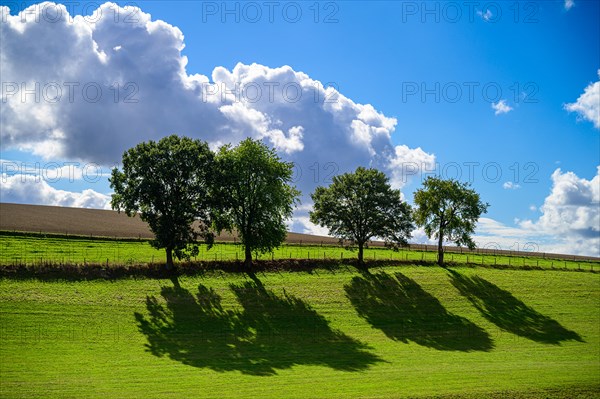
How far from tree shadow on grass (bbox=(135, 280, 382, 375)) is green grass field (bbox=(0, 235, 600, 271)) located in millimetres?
14811

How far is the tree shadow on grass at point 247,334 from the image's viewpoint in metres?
38.9

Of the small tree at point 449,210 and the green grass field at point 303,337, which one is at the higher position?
the small tree at point 449,210

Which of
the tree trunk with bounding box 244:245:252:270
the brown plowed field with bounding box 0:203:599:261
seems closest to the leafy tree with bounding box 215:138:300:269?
the tree trunk with bounding box 244:245:252:270

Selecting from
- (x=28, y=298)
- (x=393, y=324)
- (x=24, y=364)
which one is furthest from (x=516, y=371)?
(x=28, y=298)

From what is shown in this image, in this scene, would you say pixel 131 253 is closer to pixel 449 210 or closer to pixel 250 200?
pixel 250 200

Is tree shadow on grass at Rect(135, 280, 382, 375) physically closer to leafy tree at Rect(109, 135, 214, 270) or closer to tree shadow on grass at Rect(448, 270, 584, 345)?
leafy tree at Rect(109, 135, 214, 270)

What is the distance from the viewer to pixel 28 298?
47375 mm

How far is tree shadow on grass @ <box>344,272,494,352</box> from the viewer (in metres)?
49.1

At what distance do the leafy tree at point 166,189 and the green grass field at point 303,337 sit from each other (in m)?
6.38

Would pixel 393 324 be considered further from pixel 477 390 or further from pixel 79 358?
pixel 79 358

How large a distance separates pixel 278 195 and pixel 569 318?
40.8m

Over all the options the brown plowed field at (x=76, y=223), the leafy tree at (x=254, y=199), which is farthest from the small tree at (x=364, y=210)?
the brown plowed field at (x=76, y=223)

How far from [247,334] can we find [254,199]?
85.8 ft

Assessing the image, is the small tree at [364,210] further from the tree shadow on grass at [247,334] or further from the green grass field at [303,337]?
the tree shadow on grass at [247,334]
